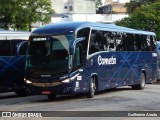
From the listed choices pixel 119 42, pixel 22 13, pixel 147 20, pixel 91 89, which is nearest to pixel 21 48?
pixel 91 89

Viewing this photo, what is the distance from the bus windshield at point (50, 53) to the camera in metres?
18.9

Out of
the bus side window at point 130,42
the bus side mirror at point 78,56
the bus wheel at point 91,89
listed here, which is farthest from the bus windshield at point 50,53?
the bus side window at point 130,42

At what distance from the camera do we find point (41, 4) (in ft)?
139

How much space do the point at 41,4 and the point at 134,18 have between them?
23616 millimetres

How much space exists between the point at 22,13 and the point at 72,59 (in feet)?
73.7

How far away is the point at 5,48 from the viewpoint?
22094 mm

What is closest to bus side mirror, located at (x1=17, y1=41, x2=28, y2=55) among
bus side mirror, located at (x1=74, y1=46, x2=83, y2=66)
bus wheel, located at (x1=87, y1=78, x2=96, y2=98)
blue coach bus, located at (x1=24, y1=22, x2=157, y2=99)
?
blue coach bus, located at (x1=24, y1=22, x2=157, y2=99)

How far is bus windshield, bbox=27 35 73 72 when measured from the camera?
62.0 feet

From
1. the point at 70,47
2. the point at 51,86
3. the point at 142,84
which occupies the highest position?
the point at 70,47

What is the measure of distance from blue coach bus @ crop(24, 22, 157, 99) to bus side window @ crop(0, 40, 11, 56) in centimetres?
259

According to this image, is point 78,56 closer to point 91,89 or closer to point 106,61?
point 91,89

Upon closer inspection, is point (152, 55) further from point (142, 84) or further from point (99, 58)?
point (99, 58)

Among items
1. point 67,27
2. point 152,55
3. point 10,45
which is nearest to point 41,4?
point 152,55

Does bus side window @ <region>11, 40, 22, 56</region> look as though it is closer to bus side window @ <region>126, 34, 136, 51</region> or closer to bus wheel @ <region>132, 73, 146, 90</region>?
bus side window @ <region>126, 34, 136, 51</region>
